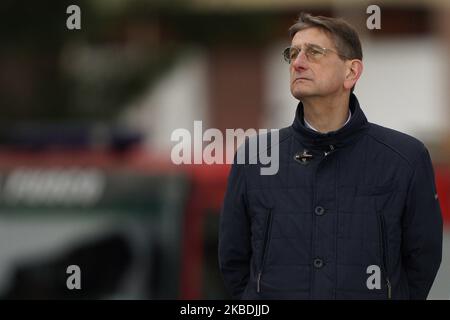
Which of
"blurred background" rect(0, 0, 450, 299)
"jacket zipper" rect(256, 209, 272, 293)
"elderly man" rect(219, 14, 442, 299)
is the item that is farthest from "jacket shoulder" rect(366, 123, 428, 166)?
"blurred background" rect(0, 0, 450, 299)

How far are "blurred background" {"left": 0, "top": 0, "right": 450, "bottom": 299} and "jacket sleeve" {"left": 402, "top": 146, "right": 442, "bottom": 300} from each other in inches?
40.9

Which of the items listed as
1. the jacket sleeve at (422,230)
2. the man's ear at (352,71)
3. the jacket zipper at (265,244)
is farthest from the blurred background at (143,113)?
A: the jacket zipper at (265,244)

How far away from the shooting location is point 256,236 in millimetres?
3090

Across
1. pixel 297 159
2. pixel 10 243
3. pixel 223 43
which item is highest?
pixel 223 43

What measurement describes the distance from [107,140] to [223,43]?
8186 mm

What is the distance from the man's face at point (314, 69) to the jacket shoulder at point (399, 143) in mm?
163

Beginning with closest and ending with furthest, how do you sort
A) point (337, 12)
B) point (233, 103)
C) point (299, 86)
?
point (299, 86), point (337, 12), point (233, 103)

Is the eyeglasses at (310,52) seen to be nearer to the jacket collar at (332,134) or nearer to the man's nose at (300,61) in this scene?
the man's nose at (300,61)

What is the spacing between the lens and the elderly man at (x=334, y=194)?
9.85 feet

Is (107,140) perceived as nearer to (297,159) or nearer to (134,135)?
(134,135)

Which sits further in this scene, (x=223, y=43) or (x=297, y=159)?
(x=223, y=43)

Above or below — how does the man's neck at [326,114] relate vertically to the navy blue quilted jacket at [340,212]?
above
